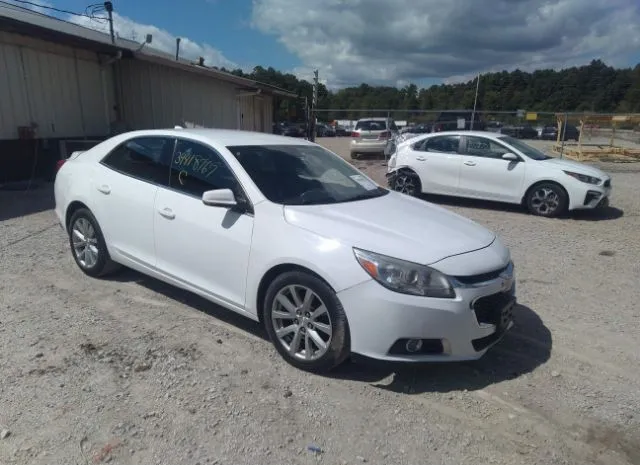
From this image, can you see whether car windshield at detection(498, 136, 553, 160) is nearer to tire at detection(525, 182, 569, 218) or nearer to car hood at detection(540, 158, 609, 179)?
car hood at detection(540, 158, 609, 179)

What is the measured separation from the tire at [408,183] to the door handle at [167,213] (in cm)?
703

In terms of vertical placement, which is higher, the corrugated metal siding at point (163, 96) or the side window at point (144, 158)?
the corrugated metal siding at point (163, 96)

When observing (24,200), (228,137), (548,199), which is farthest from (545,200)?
(24,200)

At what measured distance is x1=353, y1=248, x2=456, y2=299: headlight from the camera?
286 centimetres

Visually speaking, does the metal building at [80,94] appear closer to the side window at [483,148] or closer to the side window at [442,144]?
the side window at [442,144]

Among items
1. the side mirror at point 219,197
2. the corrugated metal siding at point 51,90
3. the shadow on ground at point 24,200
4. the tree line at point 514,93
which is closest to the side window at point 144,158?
the side mirror at point 219,197

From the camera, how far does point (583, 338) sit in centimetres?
392

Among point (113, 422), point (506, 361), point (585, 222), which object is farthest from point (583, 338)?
point (585, 222)

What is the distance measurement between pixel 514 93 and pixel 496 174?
82.3 m

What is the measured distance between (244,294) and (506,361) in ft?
6.53

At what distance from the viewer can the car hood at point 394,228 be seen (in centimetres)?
299

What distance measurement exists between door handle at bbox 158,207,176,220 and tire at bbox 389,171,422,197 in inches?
277

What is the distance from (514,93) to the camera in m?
81.9

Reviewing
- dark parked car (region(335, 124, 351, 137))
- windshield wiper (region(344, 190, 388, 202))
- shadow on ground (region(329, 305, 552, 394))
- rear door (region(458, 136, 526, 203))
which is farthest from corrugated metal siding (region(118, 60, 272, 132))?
dark parked car (region(335, 124, 351, 137))
